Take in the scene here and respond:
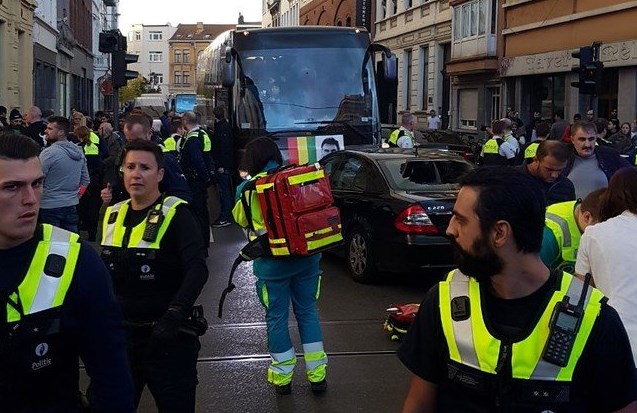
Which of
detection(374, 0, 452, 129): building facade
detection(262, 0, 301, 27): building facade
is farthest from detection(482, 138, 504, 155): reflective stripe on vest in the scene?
detection(262, 0, 301, 27): building facade

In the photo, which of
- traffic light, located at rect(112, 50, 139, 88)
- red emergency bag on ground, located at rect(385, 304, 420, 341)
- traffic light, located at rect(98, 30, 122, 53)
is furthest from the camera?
traffic light, located at rect(112, 50, 139, 88)

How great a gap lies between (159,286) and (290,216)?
1.51 metres

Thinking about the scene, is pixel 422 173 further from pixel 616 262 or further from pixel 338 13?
pixel 338 13

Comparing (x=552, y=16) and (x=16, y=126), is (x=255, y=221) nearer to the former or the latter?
(x=16, y=126)

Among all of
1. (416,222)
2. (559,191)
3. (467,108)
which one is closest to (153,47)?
(467,108)

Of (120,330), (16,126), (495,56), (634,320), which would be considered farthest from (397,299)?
(495,56)

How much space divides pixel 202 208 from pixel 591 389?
9757 millimetres

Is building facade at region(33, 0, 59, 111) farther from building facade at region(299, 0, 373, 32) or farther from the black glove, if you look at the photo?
the black glove

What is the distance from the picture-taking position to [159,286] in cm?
420

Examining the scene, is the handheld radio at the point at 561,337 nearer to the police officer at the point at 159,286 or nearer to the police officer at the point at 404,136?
the police officer at the point at 159,286

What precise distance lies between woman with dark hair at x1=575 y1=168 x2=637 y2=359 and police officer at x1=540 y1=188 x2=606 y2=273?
31cm

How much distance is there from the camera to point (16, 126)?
14828mm

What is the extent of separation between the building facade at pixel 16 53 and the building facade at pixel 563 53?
1593 cm

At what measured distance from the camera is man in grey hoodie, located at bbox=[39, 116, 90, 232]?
8.93 meters
